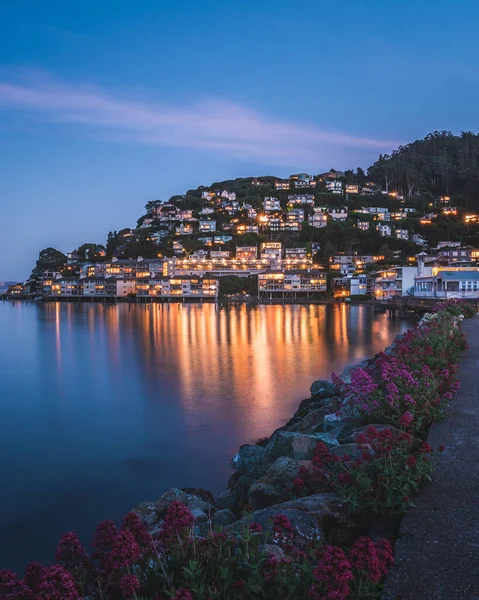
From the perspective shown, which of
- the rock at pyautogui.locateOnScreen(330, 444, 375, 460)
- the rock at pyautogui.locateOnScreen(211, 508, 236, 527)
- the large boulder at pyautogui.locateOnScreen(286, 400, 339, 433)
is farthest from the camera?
the large boulder at pyautogui.locateOnScreen(286, 400, 339, 433)

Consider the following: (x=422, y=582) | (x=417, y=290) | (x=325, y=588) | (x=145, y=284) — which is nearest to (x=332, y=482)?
(x=422, y=582)

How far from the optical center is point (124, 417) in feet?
50.5

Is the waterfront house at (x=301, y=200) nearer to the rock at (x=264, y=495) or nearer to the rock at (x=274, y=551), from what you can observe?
the rock at (x=264, y=495)

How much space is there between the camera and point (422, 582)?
3.10 meters

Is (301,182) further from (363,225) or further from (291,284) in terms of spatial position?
(291,284)

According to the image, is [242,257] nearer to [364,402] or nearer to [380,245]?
[380,245]

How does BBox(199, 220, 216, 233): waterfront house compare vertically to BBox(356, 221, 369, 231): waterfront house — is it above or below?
above

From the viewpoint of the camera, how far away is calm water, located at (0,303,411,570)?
9.11m

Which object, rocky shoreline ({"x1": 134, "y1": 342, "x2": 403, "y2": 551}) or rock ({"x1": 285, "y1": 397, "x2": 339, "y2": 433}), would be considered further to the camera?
rock ({"x1": 285, "y1": 397, "x2": 339, "y2": 433})

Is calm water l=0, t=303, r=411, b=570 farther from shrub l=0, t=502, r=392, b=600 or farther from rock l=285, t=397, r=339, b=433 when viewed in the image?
shrub l=0, t=502, r=392, b=600

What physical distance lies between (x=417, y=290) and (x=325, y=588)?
70283 millimetres

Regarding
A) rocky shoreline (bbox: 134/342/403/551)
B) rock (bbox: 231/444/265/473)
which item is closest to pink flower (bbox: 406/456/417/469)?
rocky shoreline (bbox: 134/342/403/551)

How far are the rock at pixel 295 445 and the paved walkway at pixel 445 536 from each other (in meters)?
1.51

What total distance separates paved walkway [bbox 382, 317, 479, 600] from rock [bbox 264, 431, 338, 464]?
4.95 feet
